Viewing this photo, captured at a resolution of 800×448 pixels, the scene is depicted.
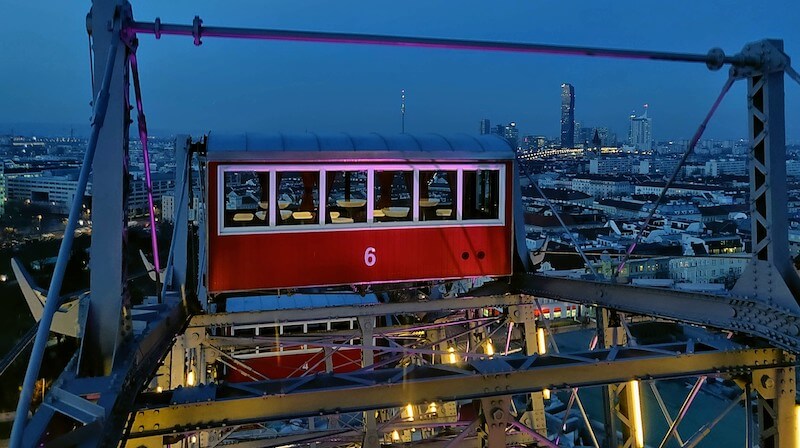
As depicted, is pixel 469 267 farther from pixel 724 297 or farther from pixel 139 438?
pixel 139 438

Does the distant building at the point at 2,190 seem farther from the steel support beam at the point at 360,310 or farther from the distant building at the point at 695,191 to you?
the distant building at the point at 695,191

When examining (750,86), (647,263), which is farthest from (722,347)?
(647,263)

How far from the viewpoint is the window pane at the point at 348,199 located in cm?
1002

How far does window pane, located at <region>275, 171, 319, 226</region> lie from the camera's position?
31.9 ft

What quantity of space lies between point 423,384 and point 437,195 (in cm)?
574

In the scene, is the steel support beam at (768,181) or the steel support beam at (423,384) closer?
Answer: the steel support beam at (423,384)

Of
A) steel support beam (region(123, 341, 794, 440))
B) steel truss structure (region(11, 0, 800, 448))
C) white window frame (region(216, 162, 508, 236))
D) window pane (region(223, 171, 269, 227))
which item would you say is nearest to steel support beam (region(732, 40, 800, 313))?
steel truss structure (region(11, 0, 800, 448))

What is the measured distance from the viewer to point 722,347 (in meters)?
6.34

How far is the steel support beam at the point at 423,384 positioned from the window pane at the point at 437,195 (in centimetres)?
482

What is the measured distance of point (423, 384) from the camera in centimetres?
539

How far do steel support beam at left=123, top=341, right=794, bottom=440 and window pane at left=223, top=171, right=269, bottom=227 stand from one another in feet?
15.9

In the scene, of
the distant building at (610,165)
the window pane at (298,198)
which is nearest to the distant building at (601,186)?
the distant building at (610,165)

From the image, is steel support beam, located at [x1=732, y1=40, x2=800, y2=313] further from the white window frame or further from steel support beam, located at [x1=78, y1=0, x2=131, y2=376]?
steel support beam, located at [x1=78, y1=0, x2=131, y2=376]

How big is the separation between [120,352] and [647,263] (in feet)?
168
